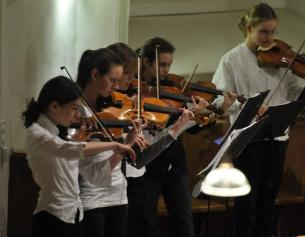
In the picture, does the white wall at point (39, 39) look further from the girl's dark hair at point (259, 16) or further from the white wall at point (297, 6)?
the white wall at point (297, 6)

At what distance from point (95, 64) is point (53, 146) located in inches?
22.0

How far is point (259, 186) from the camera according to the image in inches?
151

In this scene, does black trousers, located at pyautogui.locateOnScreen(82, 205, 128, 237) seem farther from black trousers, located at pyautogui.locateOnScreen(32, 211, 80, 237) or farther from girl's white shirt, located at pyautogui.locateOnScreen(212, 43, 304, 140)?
girl's white shirt, located at pyautogui.locateOnScreen(212, 43, 304, 140)

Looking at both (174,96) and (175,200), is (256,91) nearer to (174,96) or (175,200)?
(174,96)

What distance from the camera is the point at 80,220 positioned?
2.71m

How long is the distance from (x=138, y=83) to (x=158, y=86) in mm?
296

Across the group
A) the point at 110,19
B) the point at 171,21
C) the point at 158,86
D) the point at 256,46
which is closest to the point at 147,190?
the point at 158,86

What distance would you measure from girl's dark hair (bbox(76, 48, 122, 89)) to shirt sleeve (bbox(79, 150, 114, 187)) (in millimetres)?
328

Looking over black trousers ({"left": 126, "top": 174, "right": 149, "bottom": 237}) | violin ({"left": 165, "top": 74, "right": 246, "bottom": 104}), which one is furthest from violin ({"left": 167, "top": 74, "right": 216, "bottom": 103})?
black trousers ({"left": 126, "top": 174, "right": 149, "bottom": 237})

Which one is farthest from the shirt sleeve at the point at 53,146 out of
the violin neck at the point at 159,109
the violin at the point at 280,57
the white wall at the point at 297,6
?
the white wall at the point at 297,6

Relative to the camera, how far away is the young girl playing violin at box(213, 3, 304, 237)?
3725mm

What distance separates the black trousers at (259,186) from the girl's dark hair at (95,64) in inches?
42.1

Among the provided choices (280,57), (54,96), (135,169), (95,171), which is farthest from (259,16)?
(54,96)

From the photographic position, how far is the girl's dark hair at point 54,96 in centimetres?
258
